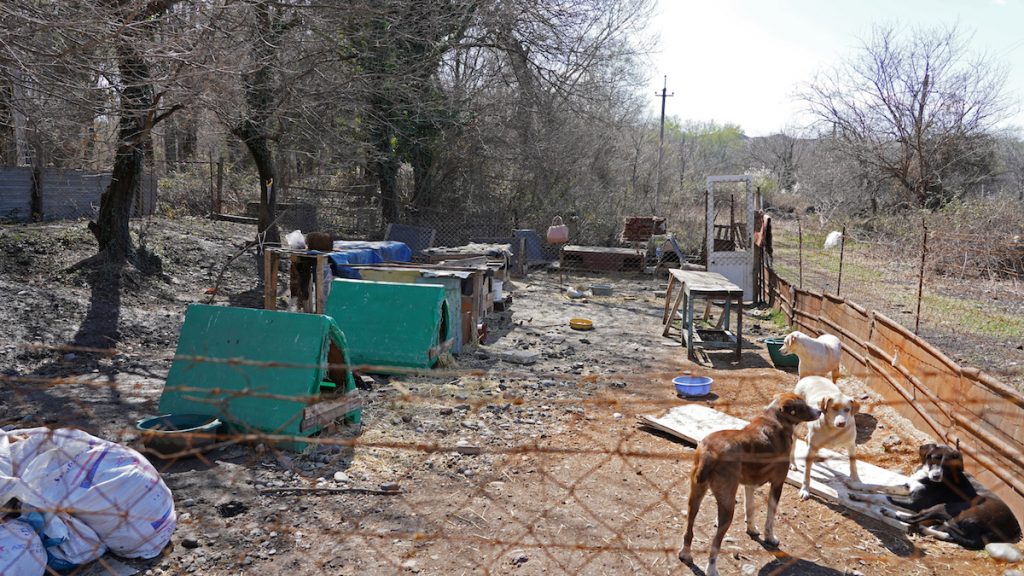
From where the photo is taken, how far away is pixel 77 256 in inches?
425

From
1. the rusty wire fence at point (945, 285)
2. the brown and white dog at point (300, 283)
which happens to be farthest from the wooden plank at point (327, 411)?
the rusty wire fence at point (945, 285)

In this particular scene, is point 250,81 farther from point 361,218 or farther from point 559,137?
point 559,137

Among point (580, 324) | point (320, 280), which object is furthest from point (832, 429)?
point (580, 324)

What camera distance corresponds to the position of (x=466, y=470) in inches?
202

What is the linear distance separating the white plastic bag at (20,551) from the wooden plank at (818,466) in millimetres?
3891

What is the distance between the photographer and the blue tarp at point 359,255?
9.52 m

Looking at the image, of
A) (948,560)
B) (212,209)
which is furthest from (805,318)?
(212,209)

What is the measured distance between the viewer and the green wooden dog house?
7617 millimetres

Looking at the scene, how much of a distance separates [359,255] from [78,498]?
6890 millimetres

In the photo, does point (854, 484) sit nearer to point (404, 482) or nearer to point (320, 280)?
point (404, 482)

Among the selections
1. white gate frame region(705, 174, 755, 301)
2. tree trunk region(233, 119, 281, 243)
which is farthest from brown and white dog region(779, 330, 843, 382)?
tree trunk region(233, 119, 281, 243)

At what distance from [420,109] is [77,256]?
8232mm

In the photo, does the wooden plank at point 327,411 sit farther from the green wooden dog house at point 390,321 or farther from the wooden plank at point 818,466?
the wooden plank at point 818,466

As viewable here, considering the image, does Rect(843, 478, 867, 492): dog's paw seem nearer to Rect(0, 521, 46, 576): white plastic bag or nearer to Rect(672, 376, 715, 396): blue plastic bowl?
Rect(672, 376, 715, 396): blue plastic bowl
